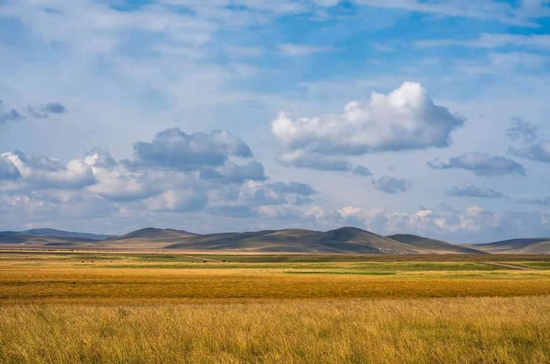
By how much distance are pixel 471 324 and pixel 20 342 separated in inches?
553

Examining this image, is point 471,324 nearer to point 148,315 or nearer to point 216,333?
point 216,333

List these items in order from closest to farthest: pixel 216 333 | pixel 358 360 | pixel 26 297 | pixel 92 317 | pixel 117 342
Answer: pixel 358 360 → pixel 117 342 → pixel 216 333 → pixel 92 317 → pixel 26 297

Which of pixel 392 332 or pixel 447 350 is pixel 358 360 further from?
pixel 392 332

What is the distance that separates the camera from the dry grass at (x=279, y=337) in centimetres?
1433

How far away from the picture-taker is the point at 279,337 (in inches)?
658

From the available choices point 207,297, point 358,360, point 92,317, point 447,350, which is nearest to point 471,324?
point 447,350

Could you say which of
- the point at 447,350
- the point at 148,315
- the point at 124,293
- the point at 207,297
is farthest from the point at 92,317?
the point at 124,293

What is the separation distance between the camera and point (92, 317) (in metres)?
21.4

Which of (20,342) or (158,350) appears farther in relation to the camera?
(20,342)

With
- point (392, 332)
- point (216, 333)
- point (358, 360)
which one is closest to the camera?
point (358, 360)

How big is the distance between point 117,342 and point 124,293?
32.8 m

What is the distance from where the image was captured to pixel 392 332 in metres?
18.5

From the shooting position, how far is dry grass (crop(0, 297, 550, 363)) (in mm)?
14328

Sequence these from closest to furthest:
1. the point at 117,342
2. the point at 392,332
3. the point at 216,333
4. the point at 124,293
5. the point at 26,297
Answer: the point at 117,342
the point at 216,333
the point at 392,332
the point at 26,297
the point at 124,293
